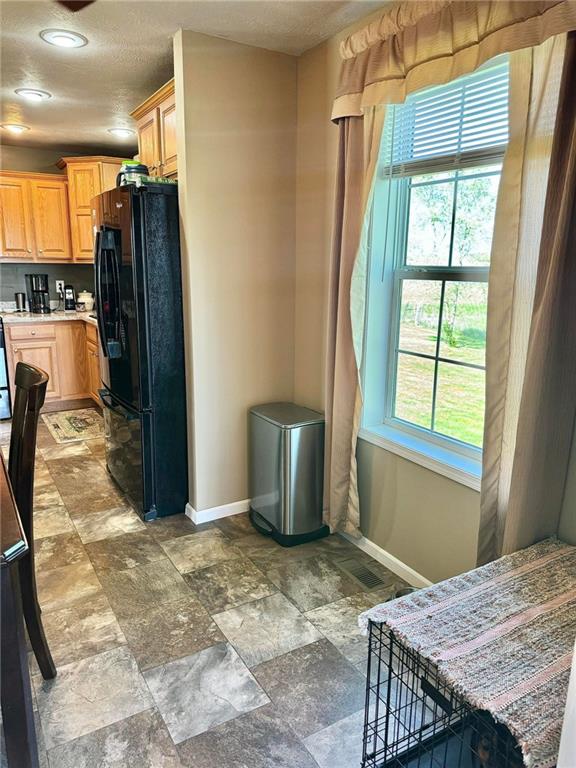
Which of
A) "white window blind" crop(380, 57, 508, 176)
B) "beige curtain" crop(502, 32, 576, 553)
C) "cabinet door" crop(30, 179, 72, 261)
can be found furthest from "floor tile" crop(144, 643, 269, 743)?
"cabinet door" crop(30, 179, 72, 261)

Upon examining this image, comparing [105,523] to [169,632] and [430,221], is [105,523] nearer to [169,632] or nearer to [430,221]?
[169,632]

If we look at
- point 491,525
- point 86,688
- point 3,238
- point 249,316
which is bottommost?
point 86,688

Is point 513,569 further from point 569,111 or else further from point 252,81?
point 252,81

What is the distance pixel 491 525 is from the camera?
1.88 m

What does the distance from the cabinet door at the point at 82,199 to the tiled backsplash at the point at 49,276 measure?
39 centimetres

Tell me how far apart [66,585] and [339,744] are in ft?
4.80

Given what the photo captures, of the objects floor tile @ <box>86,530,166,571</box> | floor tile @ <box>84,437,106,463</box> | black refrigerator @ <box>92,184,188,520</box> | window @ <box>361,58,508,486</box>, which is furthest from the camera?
floor tile @ <box>84,437,106,463</box>

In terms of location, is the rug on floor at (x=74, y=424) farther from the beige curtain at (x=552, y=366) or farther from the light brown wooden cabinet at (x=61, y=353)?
the beige curtain at (x=552, y=366)

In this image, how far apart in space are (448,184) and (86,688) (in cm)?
238

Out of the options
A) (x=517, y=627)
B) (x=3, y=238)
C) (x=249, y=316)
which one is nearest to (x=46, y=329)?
(x=3, y=238)

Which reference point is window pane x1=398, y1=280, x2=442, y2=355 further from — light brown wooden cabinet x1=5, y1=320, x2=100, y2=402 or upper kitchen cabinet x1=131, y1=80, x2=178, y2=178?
light brown wooden cabinet x1=5, y1=320, x2=100, y2=402

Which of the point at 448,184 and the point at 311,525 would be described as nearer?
the point at 448,184

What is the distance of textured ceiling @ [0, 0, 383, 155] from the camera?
7.50 ft

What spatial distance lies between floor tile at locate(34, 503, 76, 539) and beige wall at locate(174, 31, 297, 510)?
0.73 m
